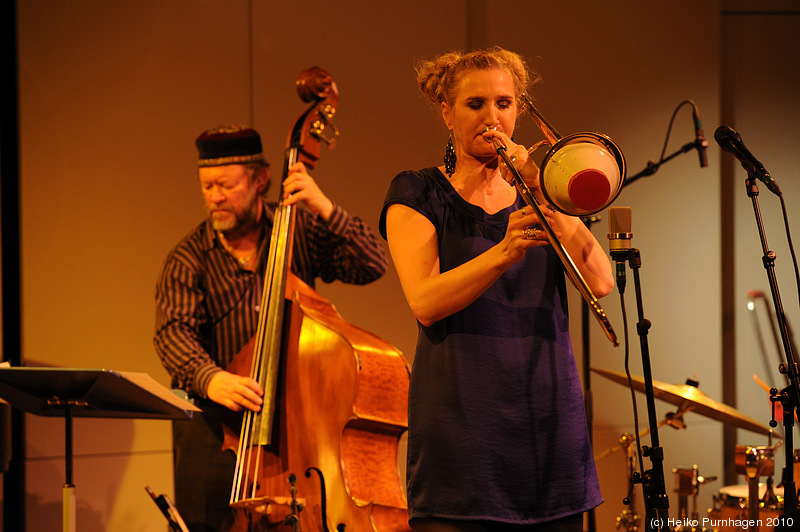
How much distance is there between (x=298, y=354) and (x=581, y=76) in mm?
2552

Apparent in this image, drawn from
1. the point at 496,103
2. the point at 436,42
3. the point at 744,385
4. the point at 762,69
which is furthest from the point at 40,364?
the point at 762,69

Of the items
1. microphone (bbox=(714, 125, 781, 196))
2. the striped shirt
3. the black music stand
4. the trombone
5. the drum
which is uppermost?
microphone (bbox=(714, 125, 781, 196))

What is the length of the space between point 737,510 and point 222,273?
6.74 ft

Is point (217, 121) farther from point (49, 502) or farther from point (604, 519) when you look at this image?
point (604, 519)

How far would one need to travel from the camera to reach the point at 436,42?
409cm

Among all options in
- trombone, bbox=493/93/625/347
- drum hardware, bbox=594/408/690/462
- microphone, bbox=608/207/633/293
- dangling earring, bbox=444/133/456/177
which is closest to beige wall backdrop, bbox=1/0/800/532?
drum hardware, bbox=594/408/690/462

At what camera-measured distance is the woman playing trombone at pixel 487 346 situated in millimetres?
1483

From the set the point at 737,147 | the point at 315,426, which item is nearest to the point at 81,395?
the point at 315,426

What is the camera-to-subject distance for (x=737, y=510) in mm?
3092

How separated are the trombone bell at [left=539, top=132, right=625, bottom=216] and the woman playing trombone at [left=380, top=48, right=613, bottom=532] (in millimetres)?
60

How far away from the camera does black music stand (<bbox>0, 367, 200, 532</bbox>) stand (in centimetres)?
211

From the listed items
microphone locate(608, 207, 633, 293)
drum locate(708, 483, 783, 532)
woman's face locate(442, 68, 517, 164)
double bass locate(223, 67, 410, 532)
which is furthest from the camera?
drum locate(708, 483, 783, 532)

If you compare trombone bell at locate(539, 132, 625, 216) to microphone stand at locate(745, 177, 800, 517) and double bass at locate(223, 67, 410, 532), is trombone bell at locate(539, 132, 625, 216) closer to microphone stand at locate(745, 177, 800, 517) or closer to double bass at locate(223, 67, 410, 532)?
microphone stand at locate(745, 177, 800, 517)

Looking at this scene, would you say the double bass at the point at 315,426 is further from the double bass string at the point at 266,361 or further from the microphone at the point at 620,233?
the microphone at the point at 620,233
